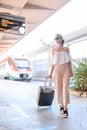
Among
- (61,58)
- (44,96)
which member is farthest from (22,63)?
(61,58)

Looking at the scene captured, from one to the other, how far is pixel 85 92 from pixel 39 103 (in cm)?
312

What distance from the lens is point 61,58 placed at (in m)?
4.95

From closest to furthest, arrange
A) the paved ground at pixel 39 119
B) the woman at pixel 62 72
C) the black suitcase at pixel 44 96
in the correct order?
1. the paved ground at pixel 39 119
2. the woman at pixel 62 72
3. the black suitcase at pixel 44 96

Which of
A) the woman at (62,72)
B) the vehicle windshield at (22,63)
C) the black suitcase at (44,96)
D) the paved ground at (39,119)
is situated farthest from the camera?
the vehicle windshield at (22,63)

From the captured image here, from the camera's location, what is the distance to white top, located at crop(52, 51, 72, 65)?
16.2ft

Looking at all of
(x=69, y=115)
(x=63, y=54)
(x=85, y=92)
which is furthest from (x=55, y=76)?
(x=85, y=92)

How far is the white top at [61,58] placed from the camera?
16.2 feet

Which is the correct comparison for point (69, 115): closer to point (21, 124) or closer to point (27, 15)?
point (21, 124)

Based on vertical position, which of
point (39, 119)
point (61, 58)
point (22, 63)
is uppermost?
point (22, 63)

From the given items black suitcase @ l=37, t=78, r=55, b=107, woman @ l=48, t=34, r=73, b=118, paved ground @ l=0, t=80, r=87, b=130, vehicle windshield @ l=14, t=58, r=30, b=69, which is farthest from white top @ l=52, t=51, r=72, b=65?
vehicle windshield @ l=14, t=58, r=30, b=69

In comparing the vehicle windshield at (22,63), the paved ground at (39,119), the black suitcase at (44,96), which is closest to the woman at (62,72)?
the paved ground at (39,119)

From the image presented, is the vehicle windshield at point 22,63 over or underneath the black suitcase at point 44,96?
over

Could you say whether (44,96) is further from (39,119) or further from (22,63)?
(22,63)

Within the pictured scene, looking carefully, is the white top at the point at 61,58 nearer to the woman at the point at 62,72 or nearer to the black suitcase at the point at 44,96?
the woman at the point at 62,72
